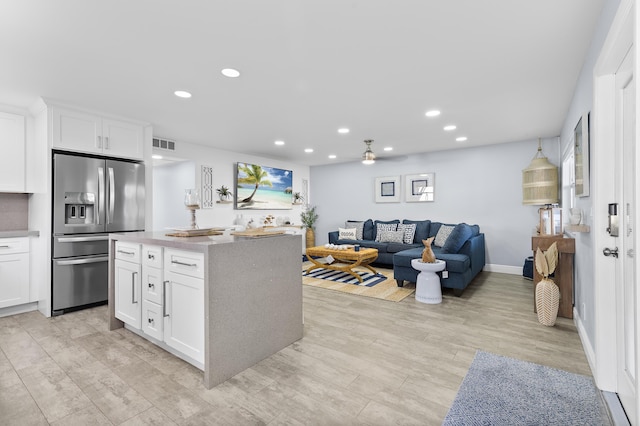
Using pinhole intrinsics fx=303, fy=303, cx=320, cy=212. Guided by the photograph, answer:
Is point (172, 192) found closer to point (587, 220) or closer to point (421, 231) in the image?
point (421, 231)

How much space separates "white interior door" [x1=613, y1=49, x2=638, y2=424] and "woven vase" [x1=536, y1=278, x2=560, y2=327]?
3.69 ft

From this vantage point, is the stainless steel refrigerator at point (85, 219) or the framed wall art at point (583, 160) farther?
the stainless steel refrigerator at point (85, 219)

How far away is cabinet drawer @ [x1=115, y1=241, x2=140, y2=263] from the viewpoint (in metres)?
2.58

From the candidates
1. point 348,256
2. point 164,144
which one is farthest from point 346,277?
point 164,144

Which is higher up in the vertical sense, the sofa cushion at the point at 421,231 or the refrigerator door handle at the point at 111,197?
the refrigerator door handle at the point at 111,197

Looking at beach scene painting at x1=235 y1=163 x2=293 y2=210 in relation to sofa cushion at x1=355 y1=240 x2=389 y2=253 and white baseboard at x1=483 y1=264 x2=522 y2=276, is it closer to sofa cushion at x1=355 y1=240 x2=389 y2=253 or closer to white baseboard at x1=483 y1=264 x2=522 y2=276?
sofa cushion at x1=355 y1=240 x2=389 y2=253

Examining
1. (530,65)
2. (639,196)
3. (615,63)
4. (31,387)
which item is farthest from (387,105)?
(31,387)

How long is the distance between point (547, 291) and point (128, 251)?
155 inches

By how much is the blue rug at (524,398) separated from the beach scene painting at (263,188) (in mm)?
4968

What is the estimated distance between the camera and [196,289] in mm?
2043

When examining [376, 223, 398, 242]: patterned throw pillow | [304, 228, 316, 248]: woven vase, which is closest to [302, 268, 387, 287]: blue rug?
[376, 223, 398, 242]: patterned throw pillow

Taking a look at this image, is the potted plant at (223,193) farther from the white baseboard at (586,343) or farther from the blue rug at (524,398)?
the white baseboard at (586,343)

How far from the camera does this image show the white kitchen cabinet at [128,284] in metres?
2.57

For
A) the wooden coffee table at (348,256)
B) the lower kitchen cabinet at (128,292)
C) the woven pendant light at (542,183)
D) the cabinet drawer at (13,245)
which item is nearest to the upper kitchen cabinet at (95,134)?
the cabinet drawer at (13,245)
